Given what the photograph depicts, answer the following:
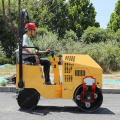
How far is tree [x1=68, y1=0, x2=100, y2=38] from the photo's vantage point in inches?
1522

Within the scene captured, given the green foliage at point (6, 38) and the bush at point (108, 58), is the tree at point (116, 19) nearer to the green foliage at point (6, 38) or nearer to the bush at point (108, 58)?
the green foliage at point (6, 38)

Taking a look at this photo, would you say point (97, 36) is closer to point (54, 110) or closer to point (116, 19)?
point (116, 19)

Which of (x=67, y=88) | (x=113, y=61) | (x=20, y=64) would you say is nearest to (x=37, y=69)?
(x=20, y=64)

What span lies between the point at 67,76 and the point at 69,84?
18 cm

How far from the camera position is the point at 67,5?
3922 cm

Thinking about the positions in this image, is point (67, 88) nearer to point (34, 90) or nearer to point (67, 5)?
point (34, 90)

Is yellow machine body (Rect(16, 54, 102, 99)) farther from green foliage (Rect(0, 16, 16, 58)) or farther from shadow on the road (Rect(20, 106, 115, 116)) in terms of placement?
green foliage (Rect(0, 16, 16, 58))

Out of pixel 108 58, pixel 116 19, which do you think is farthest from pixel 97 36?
pixel 108 58

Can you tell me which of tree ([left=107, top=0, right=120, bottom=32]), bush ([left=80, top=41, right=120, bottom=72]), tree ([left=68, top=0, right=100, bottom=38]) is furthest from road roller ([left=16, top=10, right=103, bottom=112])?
tree ([left=107, top=0, right=120, bottom=32])

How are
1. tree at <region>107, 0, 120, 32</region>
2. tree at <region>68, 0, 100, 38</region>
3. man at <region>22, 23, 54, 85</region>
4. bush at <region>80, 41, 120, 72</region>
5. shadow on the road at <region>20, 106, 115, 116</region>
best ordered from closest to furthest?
1. shadow on the road at <region>20, 106, 115, 116</region>
2. man at <region>22, 23, 54, 85</region>
3. bush at <region>80, 41, 120, 72</region>
4. tree at <region>107, 0, 120, 32</region>
5. tree at <region>68, 0, 100, 38</region>

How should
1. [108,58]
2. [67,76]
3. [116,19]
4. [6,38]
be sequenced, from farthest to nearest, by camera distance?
[116,19] → [6,38] → [108,58] → [67,76]

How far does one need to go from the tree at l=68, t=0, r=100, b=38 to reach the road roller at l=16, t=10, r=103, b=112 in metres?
33.2

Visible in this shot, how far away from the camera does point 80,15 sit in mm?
39000

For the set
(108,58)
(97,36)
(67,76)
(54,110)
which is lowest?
(54,110)
